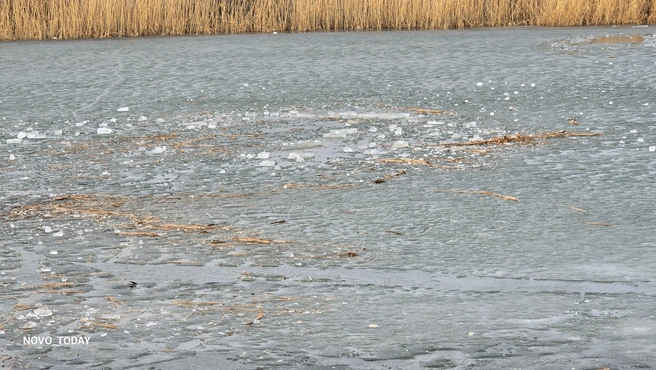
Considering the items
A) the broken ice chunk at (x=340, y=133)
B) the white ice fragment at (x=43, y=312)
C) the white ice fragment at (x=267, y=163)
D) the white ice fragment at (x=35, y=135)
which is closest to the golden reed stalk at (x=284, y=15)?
the white ice fragment at (x=35, y=135)

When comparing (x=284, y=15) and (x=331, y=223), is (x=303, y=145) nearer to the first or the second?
(x=331, y=223)

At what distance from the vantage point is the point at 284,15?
16188 mm

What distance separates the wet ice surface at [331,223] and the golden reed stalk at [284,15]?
575cm

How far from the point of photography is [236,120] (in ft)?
26.7

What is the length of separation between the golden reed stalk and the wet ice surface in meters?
5.75

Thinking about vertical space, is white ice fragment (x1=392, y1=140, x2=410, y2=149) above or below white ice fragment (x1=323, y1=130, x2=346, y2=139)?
above

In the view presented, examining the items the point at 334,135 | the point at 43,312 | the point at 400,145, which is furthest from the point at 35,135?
the point at 43,312

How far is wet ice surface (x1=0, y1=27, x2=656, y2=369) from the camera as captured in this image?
355 centimetres

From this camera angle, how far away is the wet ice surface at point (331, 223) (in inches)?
140

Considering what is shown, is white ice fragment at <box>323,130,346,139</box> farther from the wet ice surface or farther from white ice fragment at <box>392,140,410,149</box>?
white ice fragment at <box>392,140,410,149</box>

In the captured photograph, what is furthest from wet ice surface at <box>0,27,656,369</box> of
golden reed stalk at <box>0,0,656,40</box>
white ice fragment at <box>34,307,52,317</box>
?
golden reed stalk at <box>0,0,656,40</box>

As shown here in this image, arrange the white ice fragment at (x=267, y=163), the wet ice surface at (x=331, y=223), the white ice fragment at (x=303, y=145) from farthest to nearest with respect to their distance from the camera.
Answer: the white ice fragment at (x=303, y=145)
the white ice fragment at (x=267, y=163)
the wet ice surface at (x=331, y=223)

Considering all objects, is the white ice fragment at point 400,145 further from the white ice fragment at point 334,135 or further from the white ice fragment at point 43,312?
the white ice fragment at point 43,312

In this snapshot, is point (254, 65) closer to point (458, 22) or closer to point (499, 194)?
point (458, 22)
